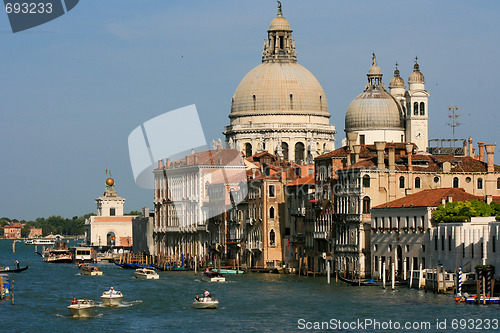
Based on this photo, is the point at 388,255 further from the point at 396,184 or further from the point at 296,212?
the point at 296,212

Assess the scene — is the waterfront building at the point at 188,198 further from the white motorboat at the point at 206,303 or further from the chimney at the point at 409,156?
the white motorboat at the point at 206,303

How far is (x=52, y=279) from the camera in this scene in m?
81.9

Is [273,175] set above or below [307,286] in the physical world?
above

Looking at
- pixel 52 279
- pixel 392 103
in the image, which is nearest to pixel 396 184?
pixel 52 279

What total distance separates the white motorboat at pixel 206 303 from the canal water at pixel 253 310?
269 millimetres

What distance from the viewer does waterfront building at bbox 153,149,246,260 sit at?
94.5 meters

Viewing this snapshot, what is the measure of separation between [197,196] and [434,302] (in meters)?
43.3

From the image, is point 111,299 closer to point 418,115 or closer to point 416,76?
point 416,76

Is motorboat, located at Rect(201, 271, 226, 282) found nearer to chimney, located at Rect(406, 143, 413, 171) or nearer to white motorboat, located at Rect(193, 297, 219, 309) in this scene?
chimney, located at Rect(406, 143, 413, 171)

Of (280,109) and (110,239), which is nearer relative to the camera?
(280,109)

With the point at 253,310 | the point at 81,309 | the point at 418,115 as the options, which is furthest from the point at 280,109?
the point at 81,309

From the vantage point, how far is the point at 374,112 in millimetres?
104250

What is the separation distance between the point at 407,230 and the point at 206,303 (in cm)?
1331

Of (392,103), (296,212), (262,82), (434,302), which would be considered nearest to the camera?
(434,302)
